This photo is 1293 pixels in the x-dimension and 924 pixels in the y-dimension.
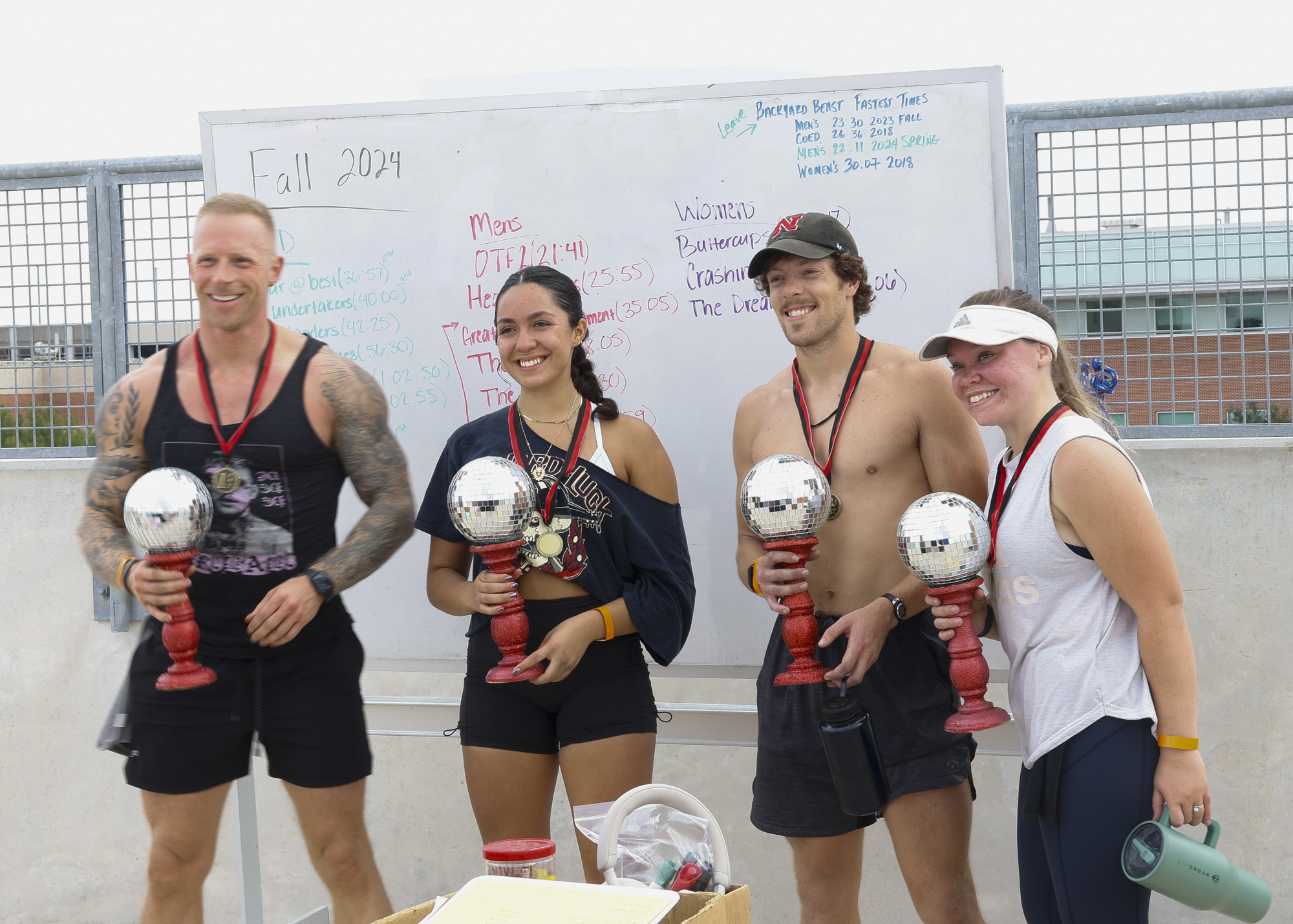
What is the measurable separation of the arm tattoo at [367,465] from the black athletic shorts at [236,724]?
0.28 meters

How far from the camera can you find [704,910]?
1.48 m

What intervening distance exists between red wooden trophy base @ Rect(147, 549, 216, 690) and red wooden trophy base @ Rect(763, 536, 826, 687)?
1.34 meters

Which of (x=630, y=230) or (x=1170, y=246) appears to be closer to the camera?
(x=630, y=230)

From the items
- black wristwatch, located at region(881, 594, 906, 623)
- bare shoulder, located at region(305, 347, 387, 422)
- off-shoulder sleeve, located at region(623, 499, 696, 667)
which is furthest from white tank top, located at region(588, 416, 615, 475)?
black wristwatch, located at region(881, 594, 906, 623)

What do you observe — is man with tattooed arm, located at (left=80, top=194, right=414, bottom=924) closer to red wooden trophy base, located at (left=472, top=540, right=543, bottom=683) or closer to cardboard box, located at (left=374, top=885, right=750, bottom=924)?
red wooden trophy base, located at (left=472, top=540, right=543, bottom=683)

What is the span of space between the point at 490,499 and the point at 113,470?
3.59 ft

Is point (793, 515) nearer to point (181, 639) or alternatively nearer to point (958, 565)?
point (958, 565)

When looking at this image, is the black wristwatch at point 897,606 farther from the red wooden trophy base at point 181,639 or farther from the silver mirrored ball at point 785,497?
the red wooden trophy base at point 181,639

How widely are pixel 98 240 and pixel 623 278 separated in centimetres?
264

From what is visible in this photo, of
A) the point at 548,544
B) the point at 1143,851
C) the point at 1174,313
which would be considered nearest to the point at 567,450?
the point at 548,544

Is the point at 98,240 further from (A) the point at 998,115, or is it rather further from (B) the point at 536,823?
(A) the point at 998,115

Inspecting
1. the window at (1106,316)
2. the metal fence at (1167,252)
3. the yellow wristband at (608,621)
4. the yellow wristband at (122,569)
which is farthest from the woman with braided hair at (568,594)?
the window at (1106,316)

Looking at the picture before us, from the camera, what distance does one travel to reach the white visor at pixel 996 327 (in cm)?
211

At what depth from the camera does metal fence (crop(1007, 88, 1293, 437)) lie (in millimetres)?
3678
